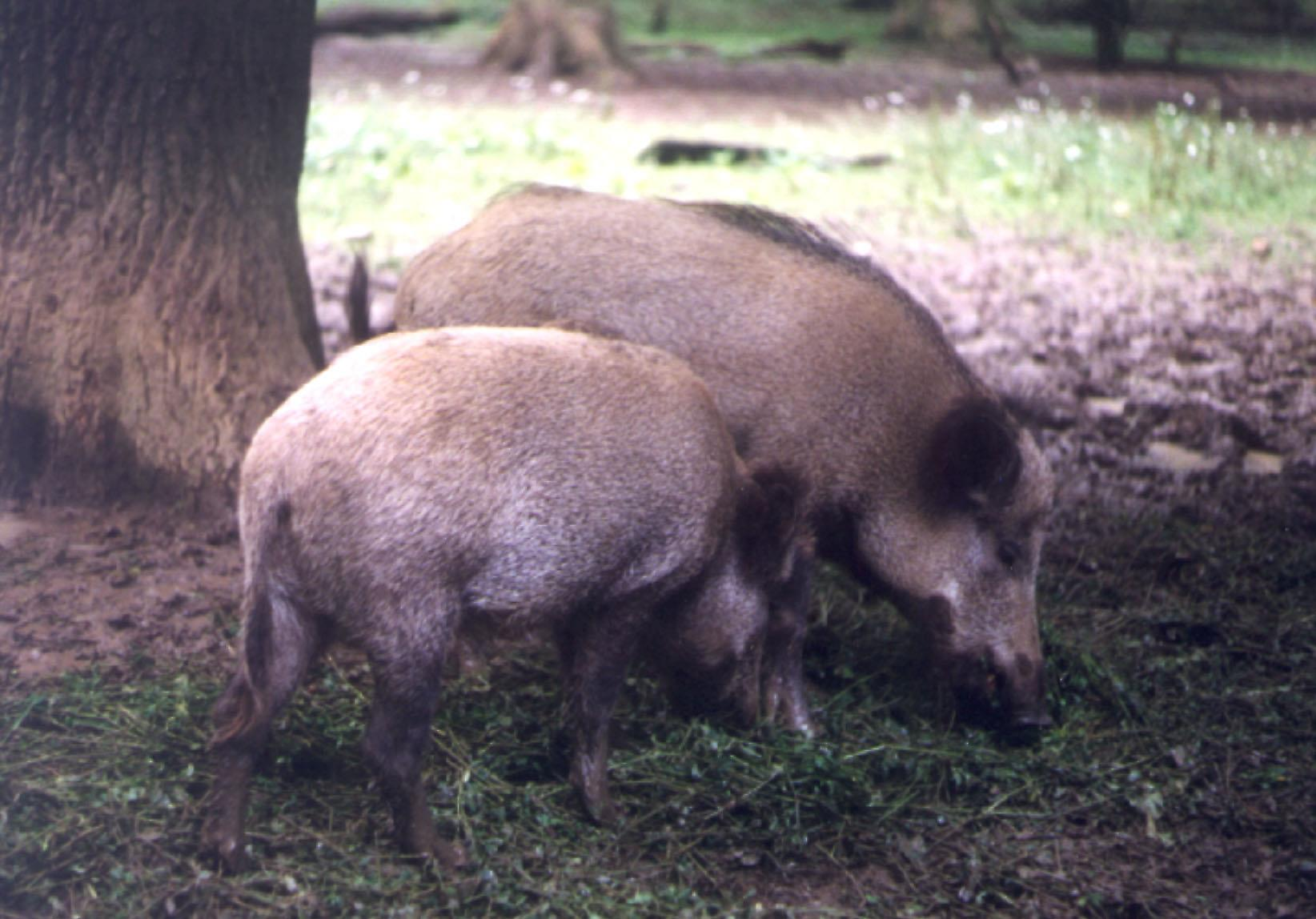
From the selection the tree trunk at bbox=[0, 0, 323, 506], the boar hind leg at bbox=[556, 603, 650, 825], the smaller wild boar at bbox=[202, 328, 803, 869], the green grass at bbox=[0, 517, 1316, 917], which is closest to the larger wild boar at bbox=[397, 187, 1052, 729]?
the green grass at bbox=[0, 517, 1316, 917]

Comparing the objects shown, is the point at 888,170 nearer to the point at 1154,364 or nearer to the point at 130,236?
the point at 1154,364

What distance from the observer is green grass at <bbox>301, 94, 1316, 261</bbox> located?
607 centimetres

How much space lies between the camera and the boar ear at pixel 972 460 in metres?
3.93

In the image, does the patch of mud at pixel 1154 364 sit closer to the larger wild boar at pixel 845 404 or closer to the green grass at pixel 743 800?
the green grass at pixel 743 800

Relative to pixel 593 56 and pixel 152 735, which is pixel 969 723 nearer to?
pixel 152 735

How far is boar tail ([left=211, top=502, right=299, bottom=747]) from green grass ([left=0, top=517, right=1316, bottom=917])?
24 centimetres

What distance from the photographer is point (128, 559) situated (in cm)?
434

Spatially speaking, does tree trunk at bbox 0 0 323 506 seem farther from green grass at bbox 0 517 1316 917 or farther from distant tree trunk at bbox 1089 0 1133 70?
distant tree trunk at bbox 1089 0 1133 70

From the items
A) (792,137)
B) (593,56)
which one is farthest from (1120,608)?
(593,56)

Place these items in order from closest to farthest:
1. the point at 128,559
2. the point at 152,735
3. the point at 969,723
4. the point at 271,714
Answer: the point at 271,714 < the point at 152,735 < the point at 969,723 < the point at 128,559

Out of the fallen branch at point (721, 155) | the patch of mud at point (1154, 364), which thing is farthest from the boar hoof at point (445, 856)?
the fallen branch at point (721, 155)

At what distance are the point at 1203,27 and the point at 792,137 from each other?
6557 millimetres

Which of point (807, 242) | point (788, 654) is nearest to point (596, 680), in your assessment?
point (788, 654)

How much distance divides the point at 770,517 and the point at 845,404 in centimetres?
48
